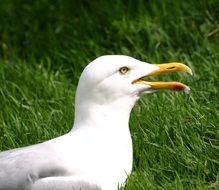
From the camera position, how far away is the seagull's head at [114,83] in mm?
5734

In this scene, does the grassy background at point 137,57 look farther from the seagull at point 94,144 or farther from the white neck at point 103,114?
the white neck at point 103,114

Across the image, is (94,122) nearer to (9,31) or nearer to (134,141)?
(134,141)

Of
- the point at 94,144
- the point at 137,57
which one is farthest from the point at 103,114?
the point at 137,57

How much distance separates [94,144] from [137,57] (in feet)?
8.31

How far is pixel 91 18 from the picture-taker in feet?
29.5

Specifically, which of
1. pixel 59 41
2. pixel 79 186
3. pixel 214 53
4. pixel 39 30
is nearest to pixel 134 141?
pixel 79 186

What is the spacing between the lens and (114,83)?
5762 millimetres

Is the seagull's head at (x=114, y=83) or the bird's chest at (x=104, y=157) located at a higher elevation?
the seagull's head at (x=114, y=83)

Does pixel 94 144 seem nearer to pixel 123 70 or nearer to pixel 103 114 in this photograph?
pixel 103 114

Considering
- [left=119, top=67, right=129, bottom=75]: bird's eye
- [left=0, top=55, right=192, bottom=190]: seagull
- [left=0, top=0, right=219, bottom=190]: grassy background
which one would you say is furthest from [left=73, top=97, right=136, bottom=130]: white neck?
[left=0, top=0, right=219, bottom=190]: grassy background

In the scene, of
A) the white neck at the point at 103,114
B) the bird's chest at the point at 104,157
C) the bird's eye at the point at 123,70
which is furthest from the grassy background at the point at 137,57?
the bird's eye at the point at 123,70

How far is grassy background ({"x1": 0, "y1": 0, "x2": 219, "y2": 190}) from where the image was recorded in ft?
19.6

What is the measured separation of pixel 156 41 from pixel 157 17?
0.31 m

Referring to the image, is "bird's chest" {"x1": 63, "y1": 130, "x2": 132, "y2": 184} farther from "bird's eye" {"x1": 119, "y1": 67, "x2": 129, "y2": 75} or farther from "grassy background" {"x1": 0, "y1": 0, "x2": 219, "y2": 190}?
"bird's eye" {"x1": 119, "y1": 67, "x2": 129, "y2": 75}
